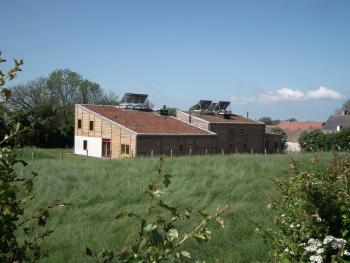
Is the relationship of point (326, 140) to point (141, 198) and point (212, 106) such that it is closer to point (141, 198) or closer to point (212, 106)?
point (212, 106)

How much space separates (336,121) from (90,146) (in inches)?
1582

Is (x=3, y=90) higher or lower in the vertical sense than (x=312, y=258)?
higher

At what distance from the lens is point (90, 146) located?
46.8 metres

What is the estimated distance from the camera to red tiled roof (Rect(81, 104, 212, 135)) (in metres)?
42.2

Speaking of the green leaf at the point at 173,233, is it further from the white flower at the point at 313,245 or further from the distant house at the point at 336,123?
the distant house at the point at 336,123

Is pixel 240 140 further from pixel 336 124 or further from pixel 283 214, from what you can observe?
pixel 283 214

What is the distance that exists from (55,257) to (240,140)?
46.8 m

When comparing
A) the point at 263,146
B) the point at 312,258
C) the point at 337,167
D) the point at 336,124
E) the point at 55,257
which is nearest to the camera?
the point at 312,258

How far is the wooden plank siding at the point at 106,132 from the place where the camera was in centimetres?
4022

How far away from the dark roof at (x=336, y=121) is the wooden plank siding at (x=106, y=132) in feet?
127

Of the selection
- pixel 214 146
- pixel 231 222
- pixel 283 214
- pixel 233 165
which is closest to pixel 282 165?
pixel 233 165

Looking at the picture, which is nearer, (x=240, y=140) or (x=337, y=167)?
(x=337, y=167)

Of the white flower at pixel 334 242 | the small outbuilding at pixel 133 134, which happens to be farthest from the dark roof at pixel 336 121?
the white flower at pixel 334 242

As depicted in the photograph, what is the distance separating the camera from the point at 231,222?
895 cm
